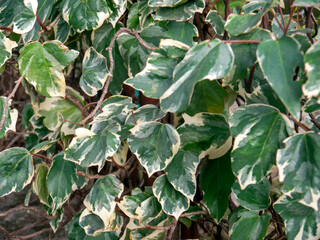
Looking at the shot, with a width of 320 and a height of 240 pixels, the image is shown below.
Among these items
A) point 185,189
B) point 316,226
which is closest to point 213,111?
point 185,189

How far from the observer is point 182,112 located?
659 mm

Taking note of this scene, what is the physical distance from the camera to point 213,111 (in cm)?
72

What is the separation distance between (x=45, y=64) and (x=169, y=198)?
371 millimetres

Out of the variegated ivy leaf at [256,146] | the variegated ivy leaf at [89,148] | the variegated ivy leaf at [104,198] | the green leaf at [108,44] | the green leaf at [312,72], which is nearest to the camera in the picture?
the green leaf at [312,72]

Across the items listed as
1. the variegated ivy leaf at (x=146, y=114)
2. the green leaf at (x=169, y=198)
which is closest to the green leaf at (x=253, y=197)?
the green leaf at (x=169, y=198)

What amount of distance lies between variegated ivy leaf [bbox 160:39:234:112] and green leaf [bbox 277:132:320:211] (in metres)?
0.15

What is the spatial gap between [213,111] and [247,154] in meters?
0.18

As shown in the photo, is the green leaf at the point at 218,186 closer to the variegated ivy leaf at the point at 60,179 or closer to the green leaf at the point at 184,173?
the green leaf at the point at 184,173

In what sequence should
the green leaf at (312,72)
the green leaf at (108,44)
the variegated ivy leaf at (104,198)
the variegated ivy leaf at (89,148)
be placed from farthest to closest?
1. the green leaf at (108,44)
2. the variegated ivy leaf at (104,198)
3. the variegated ivy leaf at (89,148)
4. the green leaf at (312,72)

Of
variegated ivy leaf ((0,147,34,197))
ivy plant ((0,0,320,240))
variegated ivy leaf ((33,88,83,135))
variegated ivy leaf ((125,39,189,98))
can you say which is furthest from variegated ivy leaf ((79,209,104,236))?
variegated ivy leaf ((125,39,189,98))

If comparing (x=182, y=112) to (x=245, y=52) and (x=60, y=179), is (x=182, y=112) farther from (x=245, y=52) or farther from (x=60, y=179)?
(x=60, y=179)

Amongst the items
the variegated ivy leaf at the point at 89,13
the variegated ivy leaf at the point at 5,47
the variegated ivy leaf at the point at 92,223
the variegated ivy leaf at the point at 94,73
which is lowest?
the variegated ivy leaf at the point at 92,223

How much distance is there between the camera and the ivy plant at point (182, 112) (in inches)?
20.8

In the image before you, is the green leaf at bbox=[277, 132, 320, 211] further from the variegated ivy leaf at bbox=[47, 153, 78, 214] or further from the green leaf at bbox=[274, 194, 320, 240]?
the variegated ivy leaf at bbox=[47, 153, 78, 214]
